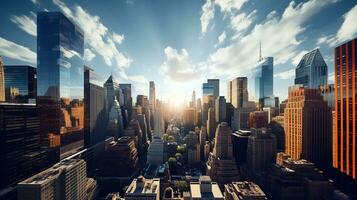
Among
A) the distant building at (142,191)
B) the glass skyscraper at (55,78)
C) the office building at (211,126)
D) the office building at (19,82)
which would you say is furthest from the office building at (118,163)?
the office building at (211,126)

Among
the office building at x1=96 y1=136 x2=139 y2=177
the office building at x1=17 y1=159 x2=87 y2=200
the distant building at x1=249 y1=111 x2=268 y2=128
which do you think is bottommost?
the office building at x1=96 y1=136 x2=139 y2=177

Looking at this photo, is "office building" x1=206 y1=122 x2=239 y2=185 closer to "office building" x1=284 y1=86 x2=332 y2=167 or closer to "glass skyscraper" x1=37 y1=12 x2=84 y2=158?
"office building" x1=284 y1=86 x2=332 y2=167

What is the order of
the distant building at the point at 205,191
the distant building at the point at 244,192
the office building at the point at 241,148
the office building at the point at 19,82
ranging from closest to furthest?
the distant building at the point at 205,191
the distant building at the point at 244,192
the office building at the point at 19,82
the office building at the point at 241,148

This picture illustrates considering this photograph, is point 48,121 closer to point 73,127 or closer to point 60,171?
point 73,127

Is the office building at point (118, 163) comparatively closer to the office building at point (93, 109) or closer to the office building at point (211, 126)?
the office building at point (93, 109)

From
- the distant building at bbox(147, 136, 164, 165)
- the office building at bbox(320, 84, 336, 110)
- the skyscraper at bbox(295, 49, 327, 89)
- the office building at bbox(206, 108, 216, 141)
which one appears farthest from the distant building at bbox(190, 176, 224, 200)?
the skyscraper at bbox(295, 49, 327, 89)

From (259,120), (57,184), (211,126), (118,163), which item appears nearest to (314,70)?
(259,120)
